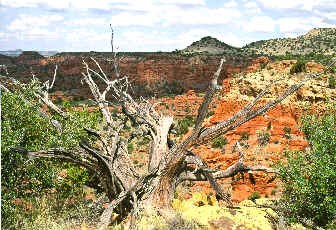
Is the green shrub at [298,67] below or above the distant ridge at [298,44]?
below

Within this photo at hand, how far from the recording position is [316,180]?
Result: 12141mm

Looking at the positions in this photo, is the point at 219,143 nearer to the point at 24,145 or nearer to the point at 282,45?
the point at 24,145

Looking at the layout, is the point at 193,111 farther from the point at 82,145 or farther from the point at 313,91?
the point at 82,145

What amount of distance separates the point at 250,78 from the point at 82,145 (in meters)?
30.2

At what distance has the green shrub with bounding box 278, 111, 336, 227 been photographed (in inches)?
465

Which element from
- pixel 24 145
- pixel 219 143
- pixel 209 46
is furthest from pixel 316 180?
pixel 209 46

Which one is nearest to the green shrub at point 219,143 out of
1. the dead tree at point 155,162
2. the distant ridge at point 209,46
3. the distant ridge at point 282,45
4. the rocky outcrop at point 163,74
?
the dead tree at point 155,162

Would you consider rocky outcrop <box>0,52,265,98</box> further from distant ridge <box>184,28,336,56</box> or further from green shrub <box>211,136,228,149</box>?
green shrub <box>211,136,228,149</box>

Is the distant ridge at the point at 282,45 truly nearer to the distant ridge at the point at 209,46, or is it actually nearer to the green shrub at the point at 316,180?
the distant ridge at the point at 209,46

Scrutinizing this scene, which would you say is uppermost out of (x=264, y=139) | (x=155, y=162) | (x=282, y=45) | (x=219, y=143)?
(x=282, y=45)

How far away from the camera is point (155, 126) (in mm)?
14055

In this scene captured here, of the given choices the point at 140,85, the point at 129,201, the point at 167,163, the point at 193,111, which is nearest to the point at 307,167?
Result: the point at 167,163

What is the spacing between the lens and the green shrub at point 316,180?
11.8m

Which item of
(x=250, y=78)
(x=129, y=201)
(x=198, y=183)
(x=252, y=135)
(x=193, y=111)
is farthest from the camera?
(x=193, y=111)
